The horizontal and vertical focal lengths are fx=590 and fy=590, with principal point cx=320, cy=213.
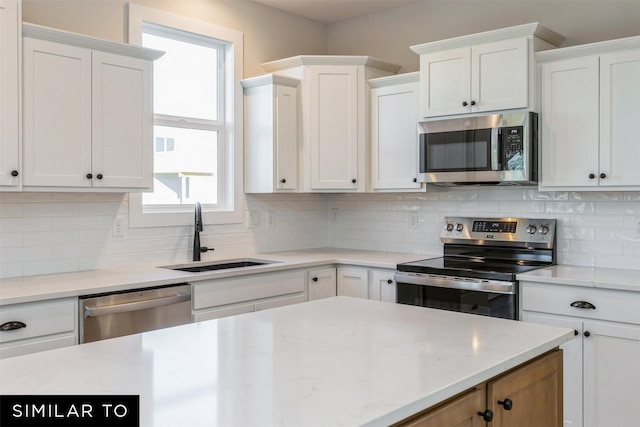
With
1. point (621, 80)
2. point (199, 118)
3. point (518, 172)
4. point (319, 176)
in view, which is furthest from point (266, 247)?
point (621, 80)

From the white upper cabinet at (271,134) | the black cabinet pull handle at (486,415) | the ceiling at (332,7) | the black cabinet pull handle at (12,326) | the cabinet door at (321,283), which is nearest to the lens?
the black cabinet pull handle at (486,415)

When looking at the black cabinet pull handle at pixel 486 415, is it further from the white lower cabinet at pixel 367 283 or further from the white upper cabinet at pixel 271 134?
the white upper cabinet at pixel 271 134

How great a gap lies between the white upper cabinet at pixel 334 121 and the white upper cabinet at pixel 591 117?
127 cm

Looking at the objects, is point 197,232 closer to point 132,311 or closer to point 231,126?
point 231,126

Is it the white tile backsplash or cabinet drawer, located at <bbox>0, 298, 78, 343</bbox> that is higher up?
the white tile backsplash

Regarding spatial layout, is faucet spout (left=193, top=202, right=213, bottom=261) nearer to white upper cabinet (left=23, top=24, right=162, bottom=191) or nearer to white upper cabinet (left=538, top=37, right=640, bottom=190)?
white upper cabinet (left=23, top=24, right=162, bottom=191)

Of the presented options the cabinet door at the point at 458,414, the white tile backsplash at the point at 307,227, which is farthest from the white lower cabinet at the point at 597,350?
the cabinet door at the point at 458,414

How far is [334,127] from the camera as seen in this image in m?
4.23

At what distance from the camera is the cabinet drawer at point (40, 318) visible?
248cm

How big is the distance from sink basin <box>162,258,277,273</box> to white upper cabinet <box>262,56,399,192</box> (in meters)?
0.64

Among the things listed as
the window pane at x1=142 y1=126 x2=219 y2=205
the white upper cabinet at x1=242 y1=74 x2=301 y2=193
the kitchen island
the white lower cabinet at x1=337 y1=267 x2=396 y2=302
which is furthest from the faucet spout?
the kitchen island

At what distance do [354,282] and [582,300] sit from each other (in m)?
1.50

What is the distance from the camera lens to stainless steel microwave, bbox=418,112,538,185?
341 centimetres

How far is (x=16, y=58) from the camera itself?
108 inches
